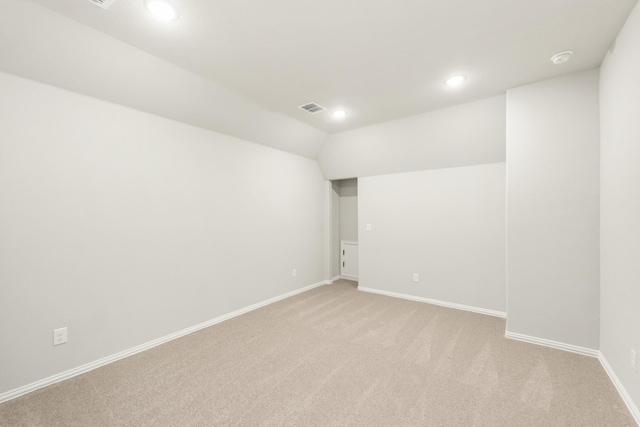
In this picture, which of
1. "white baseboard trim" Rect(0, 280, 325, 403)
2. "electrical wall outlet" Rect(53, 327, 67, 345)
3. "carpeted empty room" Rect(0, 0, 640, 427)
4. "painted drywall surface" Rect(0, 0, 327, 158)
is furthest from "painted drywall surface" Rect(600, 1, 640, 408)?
"electrical wall outlet" Rect(53, 327, 67, 345)

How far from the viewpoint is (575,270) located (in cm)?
251

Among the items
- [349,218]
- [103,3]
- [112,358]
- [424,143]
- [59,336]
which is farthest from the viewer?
[349,218]

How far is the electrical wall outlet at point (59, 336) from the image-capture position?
213cm

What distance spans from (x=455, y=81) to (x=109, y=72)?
3.15 meters

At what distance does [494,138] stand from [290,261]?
10.9 ft

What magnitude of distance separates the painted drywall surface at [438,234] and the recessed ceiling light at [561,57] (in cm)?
135

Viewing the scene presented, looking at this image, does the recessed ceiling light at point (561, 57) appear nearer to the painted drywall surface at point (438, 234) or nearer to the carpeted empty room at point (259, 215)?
the carpeted empty room at point (259, 215)

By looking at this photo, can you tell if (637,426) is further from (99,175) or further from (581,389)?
(99,175)

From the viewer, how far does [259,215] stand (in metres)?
3.88

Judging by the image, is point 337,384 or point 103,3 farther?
point 337,384

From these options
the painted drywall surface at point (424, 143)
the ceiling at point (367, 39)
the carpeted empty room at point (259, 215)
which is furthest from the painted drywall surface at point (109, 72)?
the painted drywall surface at point (424, 143)

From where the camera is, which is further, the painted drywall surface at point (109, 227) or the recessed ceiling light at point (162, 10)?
the painted drywall surface at point (109, 227)

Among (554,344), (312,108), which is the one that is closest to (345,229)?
(312,108)

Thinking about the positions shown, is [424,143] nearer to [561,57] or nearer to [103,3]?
[561,57]
